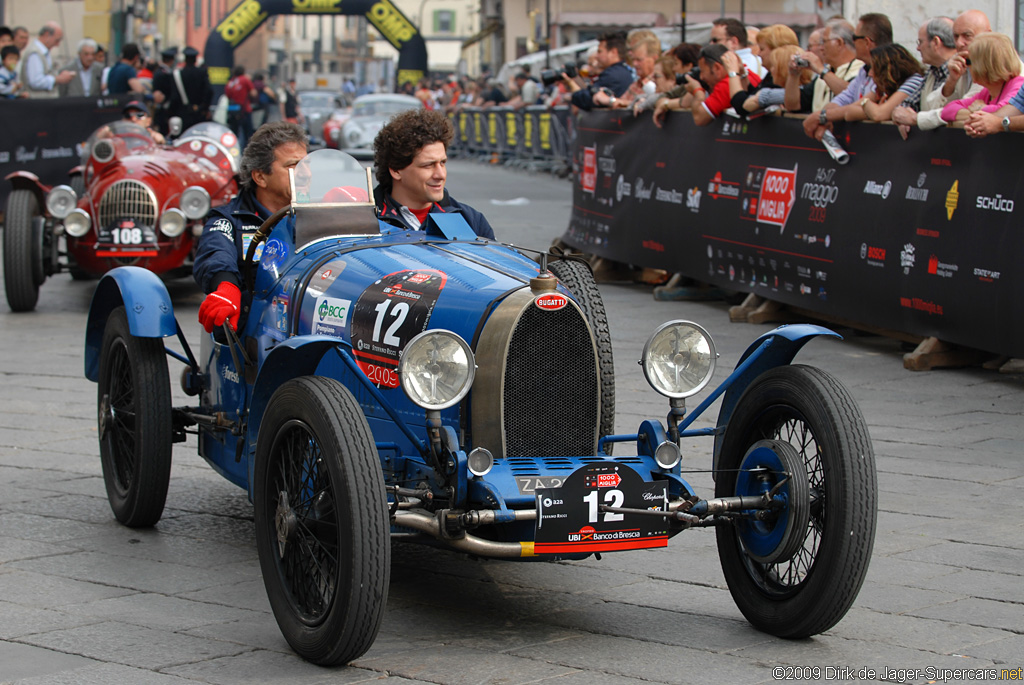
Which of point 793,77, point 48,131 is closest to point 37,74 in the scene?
point 48,131

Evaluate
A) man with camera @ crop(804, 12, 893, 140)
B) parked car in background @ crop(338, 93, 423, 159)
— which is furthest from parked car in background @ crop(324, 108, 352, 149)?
man with camera @ crop(804, 12, 893, 140)

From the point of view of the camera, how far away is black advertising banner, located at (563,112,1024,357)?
745 cm

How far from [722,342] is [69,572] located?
5.28m

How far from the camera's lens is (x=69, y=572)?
4.55m

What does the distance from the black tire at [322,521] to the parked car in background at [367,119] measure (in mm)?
22634

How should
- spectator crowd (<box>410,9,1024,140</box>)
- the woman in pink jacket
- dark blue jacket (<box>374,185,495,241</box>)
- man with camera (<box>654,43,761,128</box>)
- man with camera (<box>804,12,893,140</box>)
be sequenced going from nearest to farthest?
dark blue jacket (<box>374,185,495,241</box>) → the woman in pink jacket → spectator crowd (<box>410,9,1024,140</box>) → man with camera (<box>804,12,893,140</box>) → man with camera (<box>654,43,761,128</box>)

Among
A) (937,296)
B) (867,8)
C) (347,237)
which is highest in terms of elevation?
(867,8)

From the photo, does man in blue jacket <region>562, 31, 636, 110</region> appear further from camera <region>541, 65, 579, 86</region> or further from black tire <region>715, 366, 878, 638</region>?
black tire <region>715, 366, 878, 638</region>

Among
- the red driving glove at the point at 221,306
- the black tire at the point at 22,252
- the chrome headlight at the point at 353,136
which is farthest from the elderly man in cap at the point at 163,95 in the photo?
the chrome headlight at the point at 353,136

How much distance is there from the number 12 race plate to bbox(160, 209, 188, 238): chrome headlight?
7088mm

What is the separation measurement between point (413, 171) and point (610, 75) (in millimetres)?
8459

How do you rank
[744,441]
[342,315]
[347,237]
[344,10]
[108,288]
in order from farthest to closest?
[344,10], [108,288], [347,237], [342,315], [744,441]

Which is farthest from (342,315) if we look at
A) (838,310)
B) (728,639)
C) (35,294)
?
(35,294)

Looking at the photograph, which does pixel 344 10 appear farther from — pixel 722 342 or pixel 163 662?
pixel 163 662
